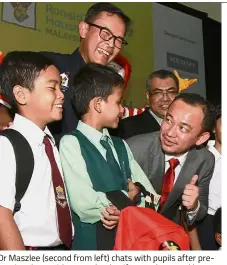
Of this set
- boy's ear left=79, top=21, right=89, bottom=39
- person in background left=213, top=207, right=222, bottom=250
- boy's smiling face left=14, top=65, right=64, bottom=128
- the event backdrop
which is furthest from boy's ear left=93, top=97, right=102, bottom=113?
the event backdrop

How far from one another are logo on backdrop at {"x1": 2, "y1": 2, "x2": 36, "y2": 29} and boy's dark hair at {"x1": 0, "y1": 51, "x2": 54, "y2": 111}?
89cm

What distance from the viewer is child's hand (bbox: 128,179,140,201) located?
1103 mm

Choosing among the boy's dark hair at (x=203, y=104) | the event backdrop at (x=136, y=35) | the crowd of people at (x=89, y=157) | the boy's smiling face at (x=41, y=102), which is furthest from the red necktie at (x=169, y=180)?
the event backdrop at (x=136, y=35)

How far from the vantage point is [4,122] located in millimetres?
1286

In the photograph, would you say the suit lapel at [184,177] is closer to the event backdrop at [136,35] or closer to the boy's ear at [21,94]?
the boy's ear at [21,94]

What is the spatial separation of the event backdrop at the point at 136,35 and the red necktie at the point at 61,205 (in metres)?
0.99

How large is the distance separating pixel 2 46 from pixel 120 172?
1029mm

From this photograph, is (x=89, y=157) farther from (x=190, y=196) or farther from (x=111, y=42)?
(x=111, y=42)

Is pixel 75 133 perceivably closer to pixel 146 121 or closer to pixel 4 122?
pixel 4 122

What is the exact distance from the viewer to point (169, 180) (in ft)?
4.13

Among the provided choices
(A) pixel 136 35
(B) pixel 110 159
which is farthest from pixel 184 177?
(A) pixel 136 35

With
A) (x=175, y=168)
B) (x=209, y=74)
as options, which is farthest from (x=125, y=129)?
(x=209, y=74)

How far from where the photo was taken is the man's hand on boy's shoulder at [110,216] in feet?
3.45

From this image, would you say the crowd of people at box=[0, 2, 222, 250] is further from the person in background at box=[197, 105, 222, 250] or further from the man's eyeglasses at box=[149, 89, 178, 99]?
the man's eyeglasses at box=[149, 89, 178, 99]
